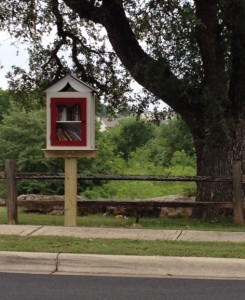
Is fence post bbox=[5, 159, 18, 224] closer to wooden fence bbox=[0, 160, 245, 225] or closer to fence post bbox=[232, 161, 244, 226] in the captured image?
wooden fence bbox=[0, 160, 245, 225]

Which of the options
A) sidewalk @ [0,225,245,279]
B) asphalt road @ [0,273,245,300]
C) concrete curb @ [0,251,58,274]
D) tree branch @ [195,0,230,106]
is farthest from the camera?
tree branch @ [195,0,230,106]

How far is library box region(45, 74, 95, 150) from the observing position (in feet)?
35.8

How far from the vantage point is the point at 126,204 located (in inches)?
456

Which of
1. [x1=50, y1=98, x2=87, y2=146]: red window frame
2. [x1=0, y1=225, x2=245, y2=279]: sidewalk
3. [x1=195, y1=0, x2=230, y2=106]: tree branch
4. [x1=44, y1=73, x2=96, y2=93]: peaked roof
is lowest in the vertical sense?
[x1=0, y1=225, x2=245, y2=279]: sidewalk

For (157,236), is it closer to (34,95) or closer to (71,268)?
(71,268)

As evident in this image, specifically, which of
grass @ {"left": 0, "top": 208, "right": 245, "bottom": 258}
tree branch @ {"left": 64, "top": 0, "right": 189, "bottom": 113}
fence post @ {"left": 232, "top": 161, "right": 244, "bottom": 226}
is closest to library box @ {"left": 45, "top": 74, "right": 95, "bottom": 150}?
tree branch @ {"left": 64, "top": 0, "right": 189, "bottom": 113}

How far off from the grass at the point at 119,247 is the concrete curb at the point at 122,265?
231mm

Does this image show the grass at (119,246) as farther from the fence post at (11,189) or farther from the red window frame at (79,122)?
the red window frame at (79,122)

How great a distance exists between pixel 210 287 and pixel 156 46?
→ 6.62m

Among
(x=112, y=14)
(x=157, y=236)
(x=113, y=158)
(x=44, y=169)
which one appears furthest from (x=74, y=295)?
(x=113, y=158)

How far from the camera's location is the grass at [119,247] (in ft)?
27.3

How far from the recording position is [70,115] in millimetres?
11016

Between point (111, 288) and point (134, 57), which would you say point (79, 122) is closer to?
point (134, 57)

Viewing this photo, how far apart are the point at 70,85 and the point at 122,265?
4061 mm
